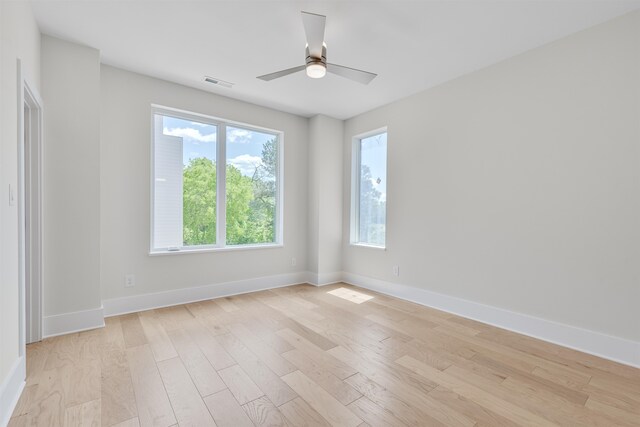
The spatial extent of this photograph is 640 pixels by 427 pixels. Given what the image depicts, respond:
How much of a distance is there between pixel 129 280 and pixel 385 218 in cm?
322

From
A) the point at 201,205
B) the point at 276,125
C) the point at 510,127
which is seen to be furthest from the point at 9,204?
the point at 510,127

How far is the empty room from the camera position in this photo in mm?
1800

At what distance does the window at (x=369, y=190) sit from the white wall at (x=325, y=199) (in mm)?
265

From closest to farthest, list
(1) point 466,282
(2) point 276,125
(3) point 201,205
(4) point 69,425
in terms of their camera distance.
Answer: (4) point 69,425, (1) point 466,282, (3) point 201,205, (2) point 276,125

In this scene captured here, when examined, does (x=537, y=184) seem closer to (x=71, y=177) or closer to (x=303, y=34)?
(x=303, y=34)

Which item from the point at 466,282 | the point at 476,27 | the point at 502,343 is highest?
the point at 476,27

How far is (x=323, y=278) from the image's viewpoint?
4559 mm

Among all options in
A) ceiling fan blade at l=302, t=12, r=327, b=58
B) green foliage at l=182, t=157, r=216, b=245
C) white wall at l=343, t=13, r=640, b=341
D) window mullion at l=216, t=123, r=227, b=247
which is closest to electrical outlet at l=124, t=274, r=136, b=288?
green foliage at l=182, t=157, r=216, b=245

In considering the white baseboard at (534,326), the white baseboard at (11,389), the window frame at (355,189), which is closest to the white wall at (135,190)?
the white baseboard at (11,389)

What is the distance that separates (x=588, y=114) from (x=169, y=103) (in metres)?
4.13

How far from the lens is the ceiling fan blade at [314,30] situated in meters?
1.87

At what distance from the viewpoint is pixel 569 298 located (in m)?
2.49

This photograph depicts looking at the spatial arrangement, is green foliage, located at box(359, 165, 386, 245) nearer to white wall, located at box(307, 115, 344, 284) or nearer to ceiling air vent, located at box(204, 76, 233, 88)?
white wall, located at box(307, 115, 344, 284)

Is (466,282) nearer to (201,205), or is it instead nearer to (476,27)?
(476,27)
